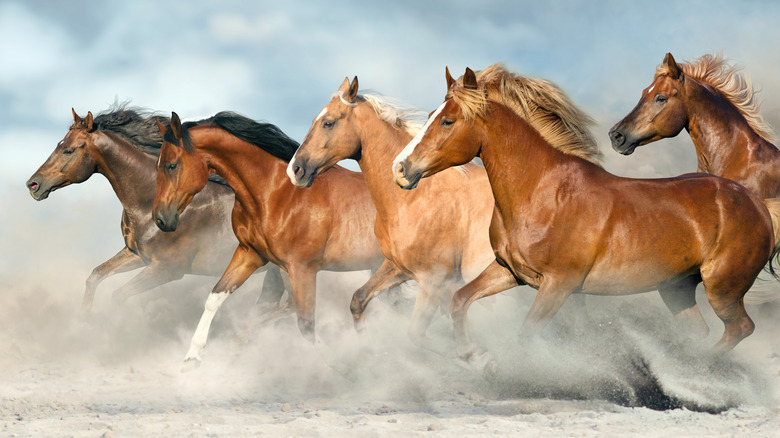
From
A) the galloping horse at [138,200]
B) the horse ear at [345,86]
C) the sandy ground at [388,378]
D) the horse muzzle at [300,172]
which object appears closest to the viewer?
the sandy ground at [388,378]

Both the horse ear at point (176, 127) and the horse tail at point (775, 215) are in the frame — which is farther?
the horse ear at point (176, 127)

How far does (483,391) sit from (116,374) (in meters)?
3.39

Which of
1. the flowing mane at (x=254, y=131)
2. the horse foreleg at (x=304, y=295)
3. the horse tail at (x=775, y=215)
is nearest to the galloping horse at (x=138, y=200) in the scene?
the horse foreleg at (x=304, y=295)

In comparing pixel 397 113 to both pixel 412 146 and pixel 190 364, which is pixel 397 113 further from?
pixel 190 364

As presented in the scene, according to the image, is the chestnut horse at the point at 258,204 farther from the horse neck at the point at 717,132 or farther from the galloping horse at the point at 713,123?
the horse neck at the point at 717,132

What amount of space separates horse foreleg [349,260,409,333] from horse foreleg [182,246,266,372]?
104 centimetres

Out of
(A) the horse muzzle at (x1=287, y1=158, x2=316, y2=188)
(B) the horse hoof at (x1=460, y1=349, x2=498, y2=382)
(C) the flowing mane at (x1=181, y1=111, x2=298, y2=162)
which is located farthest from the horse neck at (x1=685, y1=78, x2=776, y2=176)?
(C) the flowing mane at (x1=181, y1=111, x2=298, y2=162)

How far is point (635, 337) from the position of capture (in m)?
6.00

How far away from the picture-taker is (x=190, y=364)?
255 inches

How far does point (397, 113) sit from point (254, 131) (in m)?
1.22

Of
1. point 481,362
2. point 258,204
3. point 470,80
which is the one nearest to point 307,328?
point 258,204

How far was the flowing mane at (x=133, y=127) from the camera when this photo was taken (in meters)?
8.61

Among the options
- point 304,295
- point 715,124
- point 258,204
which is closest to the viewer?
point 304,295

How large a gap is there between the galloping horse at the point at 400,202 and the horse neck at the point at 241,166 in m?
0.66
